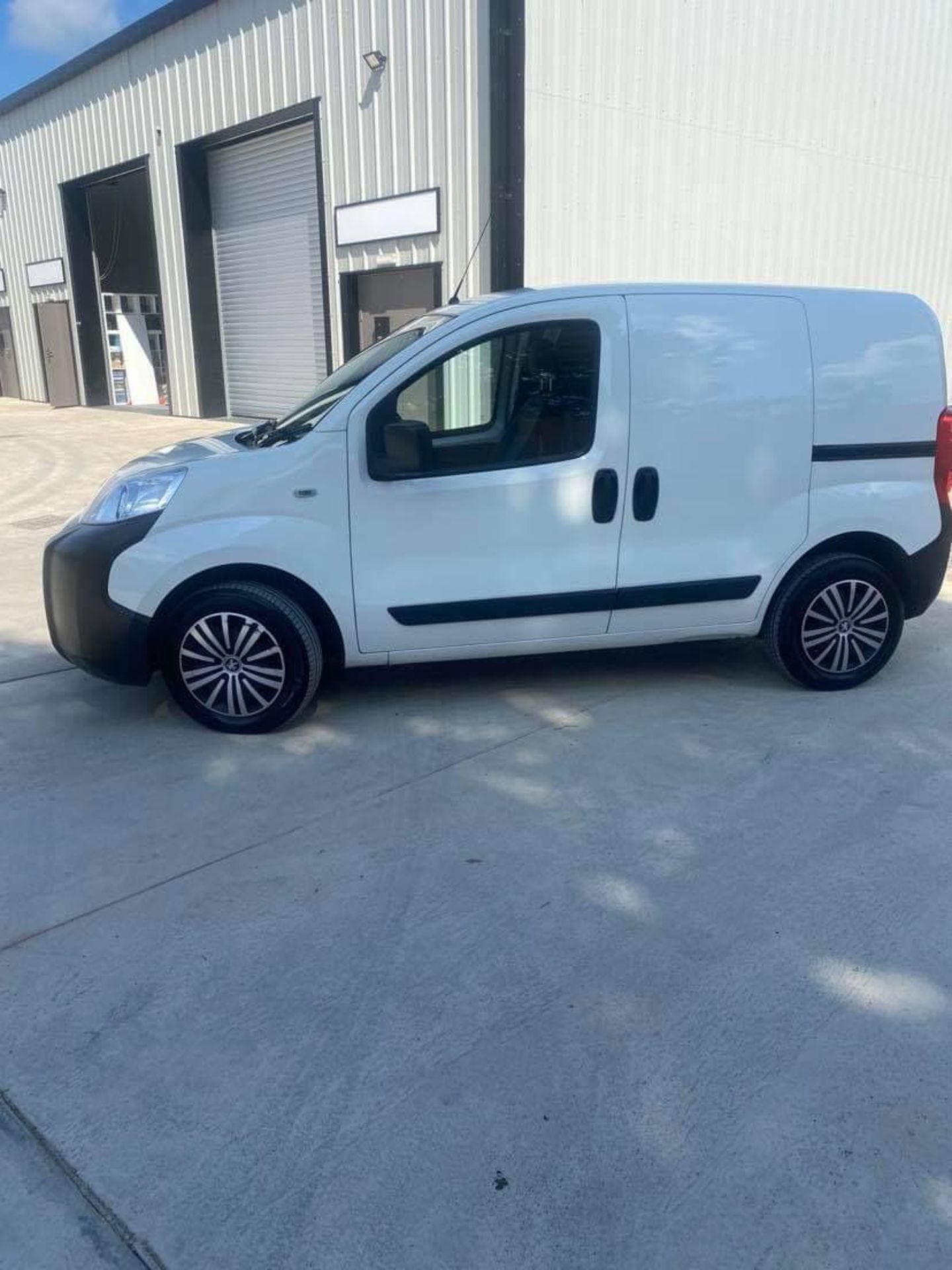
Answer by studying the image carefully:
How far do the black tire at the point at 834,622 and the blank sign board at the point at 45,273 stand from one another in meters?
21.5

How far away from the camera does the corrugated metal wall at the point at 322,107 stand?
1138cm

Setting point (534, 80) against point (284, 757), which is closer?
point (284, 757)

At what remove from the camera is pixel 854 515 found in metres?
4.74

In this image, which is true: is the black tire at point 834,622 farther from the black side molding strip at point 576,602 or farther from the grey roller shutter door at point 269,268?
the grey roller shutter door at point 269,268

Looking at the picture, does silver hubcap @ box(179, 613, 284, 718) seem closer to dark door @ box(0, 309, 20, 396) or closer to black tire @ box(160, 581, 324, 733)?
black tire @ box(160, 581, 324, 733)

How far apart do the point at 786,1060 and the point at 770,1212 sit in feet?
1.55

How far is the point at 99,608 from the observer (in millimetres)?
4262

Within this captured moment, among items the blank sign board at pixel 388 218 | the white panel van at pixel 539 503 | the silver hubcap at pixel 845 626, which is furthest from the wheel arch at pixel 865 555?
the blank sign board at pixel 388 218

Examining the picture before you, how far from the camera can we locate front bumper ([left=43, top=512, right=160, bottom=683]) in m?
4.25

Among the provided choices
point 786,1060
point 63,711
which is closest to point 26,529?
point 63,711

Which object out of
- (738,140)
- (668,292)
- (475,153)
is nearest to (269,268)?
(475,153)

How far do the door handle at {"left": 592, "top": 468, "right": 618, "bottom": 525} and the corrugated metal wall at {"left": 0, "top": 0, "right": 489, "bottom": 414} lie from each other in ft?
25.4

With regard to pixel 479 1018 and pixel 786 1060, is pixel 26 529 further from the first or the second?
pixel 786 1060

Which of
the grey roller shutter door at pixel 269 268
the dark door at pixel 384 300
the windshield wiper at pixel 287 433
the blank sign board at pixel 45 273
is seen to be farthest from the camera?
the blank sign board at pixel 45 273
